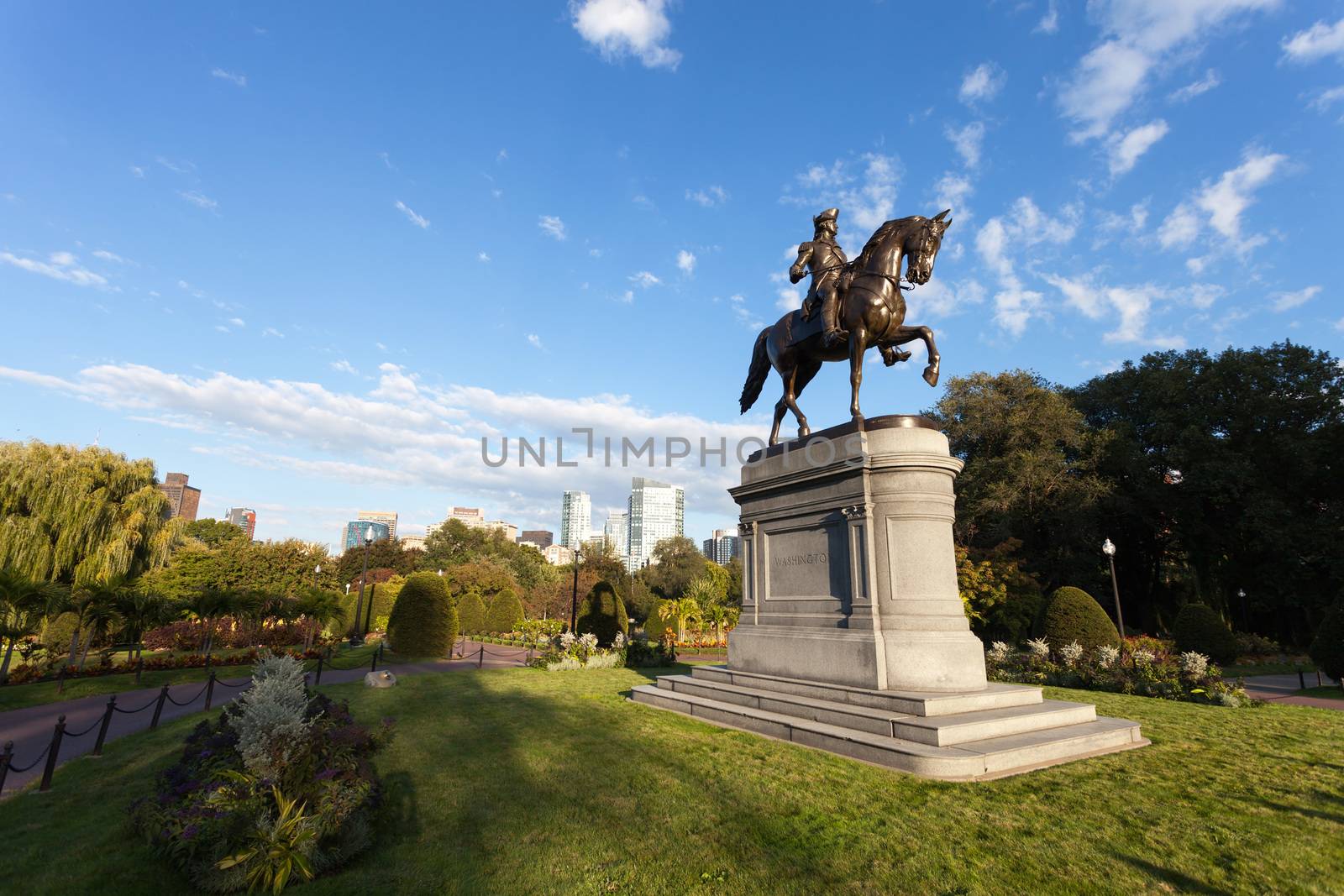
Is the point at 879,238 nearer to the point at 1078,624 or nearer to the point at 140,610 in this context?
the point at 1078,624

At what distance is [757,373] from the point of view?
1438 cm

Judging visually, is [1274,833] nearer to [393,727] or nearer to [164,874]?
[164,874]

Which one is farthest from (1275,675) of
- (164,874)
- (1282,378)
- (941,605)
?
(164,874)

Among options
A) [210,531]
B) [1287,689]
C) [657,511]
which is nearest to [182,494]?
[210,531]

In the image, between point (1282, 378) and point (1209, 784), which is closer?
point (1209, 784)

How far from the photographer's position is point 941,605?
9.44m

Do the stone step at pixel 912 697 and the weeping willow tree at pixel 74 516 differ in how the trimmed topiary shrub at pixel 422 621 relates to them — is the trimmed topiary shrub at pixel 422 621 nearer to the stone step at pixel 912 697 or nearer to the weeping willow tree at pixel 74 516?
the weeping willow tree at pixel 74 516

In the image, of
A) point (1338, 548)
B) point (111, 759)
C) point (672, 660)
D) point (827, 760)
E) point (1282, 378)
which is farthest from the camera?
point (1282, 378)

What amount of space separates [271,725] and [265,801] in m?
0.82

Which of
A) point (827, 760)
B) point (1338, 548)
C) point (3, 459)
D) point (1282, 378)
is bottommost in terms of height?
point (827, 760)

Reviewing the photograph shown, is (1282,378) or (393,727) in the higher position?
(1282,378)

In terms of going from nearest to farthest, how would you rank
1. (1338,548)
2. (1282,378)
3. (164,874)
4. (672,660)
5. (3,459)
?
(164,874) → (672,660) → (3,459) → (1338,548) → (1282,378)

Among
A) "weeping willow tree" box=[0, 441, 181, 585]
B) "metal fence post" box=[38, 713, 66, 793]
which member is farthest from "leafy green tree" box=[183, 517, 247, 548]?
"metal fence post" box=[38, 713, 66, 793]

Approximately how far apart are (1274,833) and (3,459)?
120 ft
